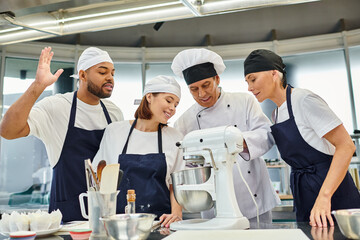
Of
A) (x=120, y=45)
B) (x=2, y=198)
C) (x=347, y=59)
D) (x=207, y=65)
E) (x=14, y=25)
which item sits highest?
(x=120, y=45)

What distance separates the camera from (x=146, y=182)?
167 centimetres

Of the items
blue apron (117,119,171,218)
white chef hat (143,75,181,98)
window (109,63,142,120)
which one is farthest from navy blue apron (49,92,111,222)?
window (109,63,142,120)

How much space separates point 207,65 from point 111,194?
1137 mm

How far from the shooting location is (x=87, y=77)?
221 cm

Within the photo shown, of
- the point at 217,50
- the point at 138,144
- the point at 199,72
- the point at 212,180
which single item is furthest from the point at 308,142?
the point at 217,50

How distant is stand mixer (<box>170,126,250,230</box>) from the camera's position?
1.23 meters

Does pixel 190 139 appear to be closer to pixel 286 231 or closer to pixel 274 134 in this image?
pixel 286 231

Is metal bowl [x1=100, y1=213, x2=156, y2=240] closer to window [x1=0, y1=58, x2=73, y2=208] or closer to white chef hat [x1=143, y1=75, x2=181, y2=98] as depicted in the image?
white chef hat [x1=143, y1=75, x2=181, y2=98]

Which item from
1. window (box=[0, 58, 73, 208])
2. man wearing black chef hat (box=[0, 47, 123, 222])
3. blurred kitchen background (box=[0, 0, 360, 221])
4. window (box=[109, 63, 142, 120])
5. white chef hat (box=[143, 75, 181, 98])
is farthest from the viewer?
window (box=[109, 63, 142, 120])

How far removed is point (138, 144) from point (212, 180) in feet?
2.17

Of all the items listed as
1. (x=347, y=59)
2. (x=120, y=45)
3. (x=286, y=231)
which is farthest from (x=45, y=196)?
(x=347, y=59)

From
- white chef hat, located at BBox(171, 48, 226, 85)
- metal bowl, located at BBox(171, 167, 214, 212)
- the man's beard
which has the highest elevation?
white chef hat, located at BBox(171, 48, 226, 85)

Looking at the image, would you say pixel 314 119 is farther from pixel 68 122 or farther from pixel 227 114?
pixel 68 122

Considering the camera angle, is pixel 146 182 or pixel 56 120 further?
pixel 56 120
